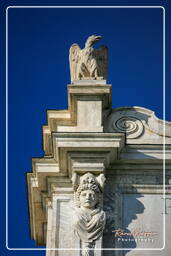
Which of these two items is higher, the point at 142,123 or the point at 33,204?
the point at 142,123

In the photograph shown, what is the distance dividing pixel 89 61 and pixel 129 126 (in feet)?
5.52

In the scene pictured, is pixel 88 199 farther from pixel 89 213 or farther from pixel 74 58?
pixel 74 58

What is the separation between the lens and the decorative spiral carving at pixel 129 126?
2147 centimetres

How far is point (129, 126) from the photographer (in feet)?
70.9

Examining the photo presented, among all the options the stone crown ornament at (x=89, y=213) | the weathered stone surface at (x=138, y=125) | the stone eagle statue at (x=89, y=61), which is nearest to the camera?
the stone crown ornament at (x=89, y=213)

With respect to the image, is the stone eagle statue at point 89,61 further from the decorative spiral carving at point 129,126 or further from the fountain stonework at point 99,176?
the decorative spiral carving at point 129,126

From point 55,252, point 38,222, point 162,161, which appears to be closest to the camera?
point 55,252

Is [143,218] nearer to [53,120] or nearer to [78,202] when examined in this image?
[78,202]

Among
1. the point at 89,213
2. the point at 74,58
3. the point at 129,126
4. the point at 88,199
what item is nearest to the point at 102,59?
the point at 74,58

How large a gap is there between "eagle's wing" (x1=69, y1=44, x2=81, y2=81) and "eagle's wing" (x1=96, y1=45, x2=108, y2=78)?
1.38 ft

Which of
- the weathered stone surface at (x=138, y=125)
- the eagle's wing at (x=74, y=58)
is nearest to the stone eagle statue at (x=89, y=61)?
the eagle's wing at (x=74, y=58)

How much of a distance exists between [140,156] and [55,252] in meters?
2.71

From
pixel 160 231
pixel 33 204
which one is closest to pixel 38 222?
pixel 33 204

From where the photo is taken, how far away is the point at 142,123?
21703 mm
